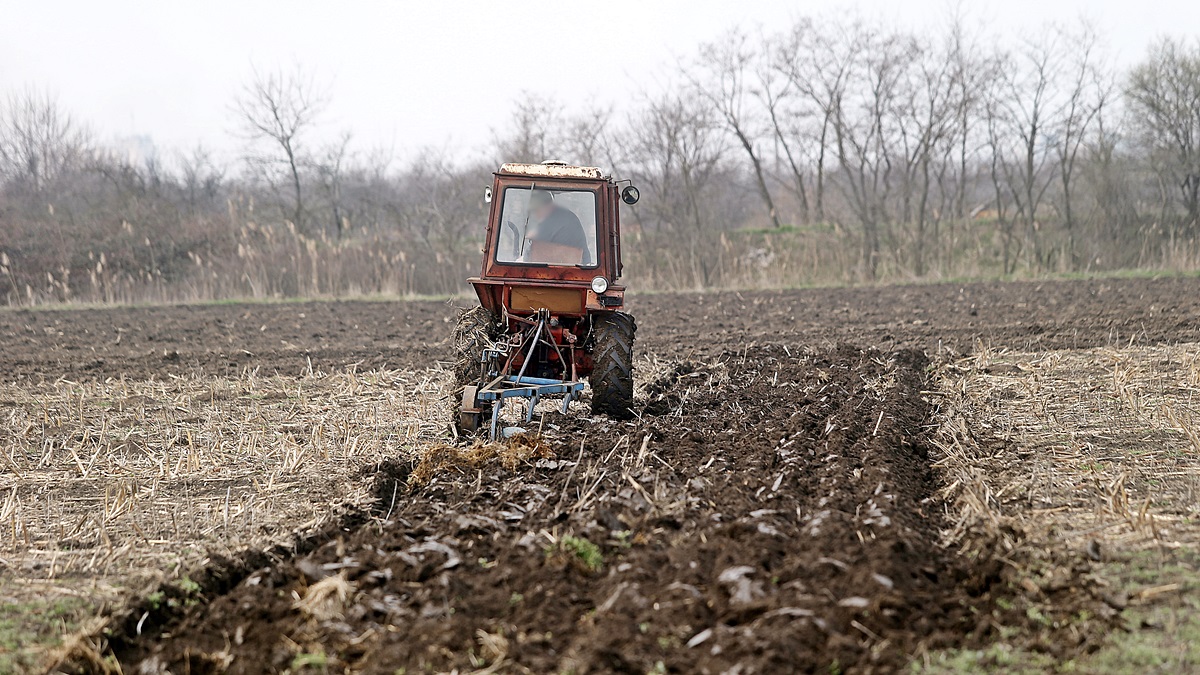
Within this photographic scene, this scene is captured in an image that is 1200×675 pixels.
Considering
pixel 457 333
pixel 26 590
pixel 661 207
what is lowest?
pixel 26 590

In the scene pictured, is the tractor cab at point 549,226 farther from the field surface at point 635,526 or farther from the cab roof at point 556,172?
the field surface at point 635,526

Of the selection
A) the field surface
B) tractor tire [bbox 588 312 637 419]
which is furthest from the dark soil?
tractor tire [bbox 588 312 637 419]

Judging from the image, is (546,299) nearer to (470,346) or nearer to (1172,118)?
(470,346)

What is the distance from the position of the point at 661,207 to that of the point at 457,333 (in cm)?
2010

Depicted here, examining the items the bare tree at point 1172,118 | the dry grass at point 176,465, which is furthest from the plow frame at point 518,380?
the bare tree at point 1172,118

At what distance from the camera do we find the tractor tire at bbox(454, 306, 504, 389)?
25.4 ft

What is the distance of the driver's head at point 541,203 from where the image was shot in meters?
8.09

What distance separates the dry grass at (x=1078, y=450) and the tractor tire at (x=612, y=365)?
93.4 inches

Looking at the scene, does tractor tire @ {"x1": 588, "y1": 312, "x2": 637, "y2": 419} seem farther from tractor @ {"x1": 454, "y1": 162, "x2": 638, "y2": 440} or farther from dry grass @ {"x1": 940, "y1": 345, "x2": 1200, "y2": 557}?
dry grass @ {"x1": 940, "y1": 345, "x2": 1200, "y2": 557}

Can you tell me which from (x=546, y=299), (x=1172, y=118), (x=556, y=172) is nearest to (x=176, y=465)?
(x=546, y=299)

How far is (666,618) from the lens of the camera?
3.62 meters

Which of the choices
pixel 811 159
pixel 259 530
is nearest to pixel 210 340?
pixel 259 530

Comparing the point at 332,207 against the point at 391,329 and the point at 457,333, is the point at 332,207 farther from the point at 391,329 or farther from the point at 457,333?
the point at 457,333

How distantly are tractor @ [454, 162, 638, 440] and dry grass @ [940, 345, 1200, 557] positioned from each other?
2540 millimetres
